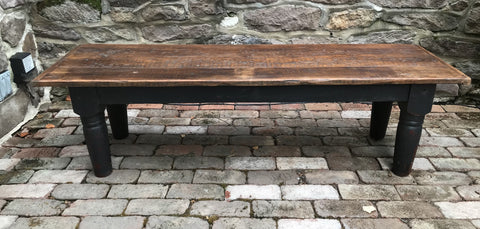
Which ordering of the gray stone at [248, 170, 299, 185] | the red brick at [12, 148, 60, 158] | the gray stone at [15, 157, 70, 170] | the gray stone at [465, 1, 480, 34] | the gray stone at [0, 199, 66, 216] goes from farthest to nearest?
the gray stone at [465, 1, 480, 34] < the red brick at [12, 148, 60, 158] < the gray stone at [15, 157, 70, 170] < the gray stone at [248, 170, 299, 185] < the gray stone at [0, 199, 66, 216]

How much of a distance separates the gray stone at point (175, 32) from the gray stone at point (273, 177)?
136 cm

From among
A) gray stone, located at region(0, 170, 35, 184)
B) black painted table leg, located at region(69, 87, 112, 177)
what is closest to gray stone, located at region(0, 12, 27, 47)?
gray stone, located at region(0, 170, 35, 184)

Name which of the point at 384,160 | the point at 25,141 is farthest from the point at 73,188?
the point at 384,160

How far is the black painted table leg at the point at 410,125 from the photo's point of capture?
6.86 feet

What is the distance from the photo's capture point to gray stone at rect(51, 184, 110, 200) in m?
2.18

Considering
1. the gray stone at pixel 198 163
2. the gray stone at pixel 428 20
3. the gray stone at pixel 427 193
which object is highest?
the gray stone at pixel 428 20

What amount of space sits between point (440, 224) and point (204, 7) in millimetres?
2235

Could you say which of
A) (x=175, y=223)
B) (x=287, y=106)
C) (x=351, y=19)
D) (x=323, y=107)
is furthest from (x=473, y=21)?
(x=175, y=223)

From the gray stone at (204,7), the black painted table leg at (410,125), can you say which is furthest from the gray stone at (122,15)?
the black painted table leg at (410,125)

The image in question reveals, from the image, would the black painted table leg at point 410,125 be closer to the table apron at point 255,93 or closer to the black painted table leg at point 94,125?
the table apron at point 255,93

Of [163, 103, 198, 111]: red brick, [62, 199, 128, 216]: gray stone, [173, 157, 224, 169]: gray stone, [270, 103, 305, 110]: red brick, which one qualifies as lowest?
[270, 103, 305, 110]: red brick

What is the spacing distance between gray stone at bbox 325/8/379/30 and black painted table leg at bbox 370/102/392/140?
2.59 ft

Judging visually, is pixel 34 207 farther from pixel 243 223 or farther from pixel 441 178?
pixel 441 178

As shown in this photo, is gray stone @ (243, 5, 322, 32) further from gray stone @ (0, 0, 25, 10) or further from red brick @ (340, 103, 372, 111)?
gray stone @ (0, 0, 25, 10)
